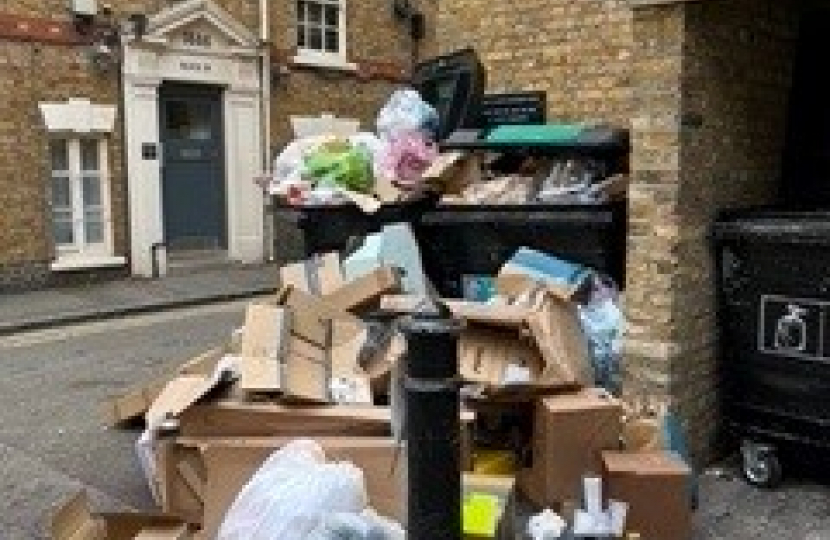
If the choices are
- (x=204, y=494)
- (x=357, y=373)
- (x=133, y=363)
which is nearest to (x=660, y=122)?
(x=357, y=373)

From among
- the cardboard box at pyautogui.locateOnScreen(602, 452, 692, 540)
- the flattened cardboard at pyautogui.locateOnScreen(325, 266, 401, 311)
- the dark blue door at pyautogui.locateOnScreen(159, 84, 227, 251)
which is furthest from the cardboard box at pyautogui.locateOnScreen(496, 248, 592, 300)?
the dark blue door at pyautogui.locateOnScreen(159, 84, 227, 251)

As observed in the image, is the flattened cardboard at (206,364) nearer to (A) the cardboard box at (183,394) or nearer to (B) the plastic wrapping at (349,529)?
(A) the cardboard box at (183,394)

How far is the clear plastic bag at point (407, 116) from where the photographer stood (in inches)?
257

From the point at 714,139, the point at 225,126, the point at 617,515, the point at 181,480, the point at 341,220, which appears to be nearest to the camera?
the point at 617,515

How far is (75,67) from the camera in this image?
10922 millimetres

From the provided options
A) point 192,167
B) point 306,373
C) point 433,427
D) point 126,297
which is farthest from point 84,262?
point 433,427

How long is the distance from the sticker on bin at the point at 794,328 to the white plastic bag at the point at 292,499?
203 centimetres

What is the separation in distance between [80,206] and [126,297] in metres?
1.41

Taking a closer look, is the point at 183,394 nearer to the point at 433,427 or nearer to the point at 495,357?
the point at 495,357

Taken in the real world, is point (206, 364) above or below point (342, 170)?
below

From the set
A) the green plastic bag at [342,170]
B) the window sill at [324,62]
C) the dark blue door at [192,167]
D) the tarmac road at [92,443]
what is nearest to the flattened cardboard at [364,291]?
the green plastic bag at [342,170]

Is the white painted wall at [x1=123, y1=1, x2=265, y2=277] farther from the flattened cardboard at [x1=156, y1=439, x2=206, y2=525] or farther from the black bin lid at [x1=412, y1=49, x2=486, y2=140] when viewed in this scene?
the flattened cardboard at [x1=156, y1=439, x2=206, y2=525]

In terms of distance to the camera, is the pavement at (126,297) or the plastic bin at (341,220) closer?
the plastic bin at (341,220)

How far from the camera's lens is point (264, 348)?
4.33m
